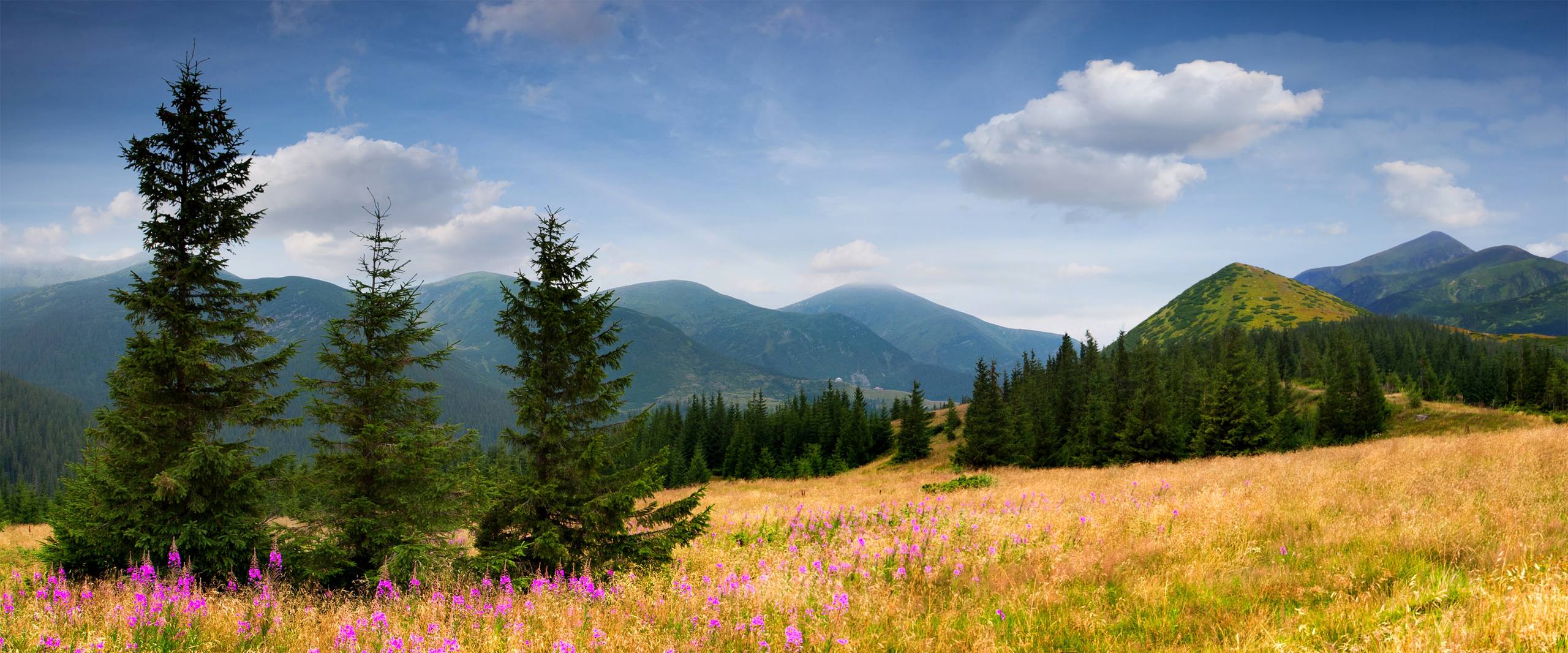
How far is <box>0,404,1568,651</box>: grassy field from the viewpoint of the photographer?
484cm

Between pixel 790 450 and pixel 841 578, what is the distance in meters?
76.4

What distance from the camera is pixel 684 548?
11.6 m

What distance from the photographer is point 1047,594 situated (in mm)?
5832

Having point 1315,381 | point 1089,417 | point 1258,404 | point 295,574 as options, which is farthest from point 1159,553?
point 1315,381

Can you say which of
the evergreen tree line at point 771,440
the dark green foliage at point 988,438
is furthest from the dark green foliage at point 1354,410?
the evergreen tree line at point 771,440

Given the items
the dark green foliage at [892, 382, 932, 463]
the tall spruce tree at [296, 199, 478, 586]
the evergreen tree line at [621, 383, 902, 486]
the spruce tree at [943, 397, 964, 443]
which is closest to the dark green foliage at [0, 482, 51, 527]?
the evergreen tree line at [621, 383, 902, 486]

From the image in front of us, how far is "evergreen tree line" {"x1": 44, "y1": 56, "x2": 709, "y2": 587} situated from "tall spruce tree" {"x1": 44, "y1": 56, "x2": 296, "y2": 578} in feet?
0.12

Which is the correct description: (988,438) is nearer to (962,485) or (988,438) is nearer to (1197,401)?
(1197,401)

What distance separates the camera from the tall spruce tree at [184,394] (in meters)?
10.8

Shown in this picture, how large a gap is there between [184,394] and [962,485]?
2155 cm

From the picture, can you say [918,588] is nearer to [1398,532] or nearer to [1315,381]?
[1398,532]

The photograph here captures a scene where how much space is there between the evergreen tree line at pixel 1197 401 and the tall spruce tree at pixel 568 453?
41.3m

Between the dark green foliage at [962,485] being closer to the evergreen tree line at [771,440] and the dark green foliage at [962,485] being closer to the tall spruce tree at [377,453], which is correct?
the tall spruce tree at [377,453]

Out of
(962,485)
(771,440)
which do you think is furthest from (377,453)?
(771,440)
